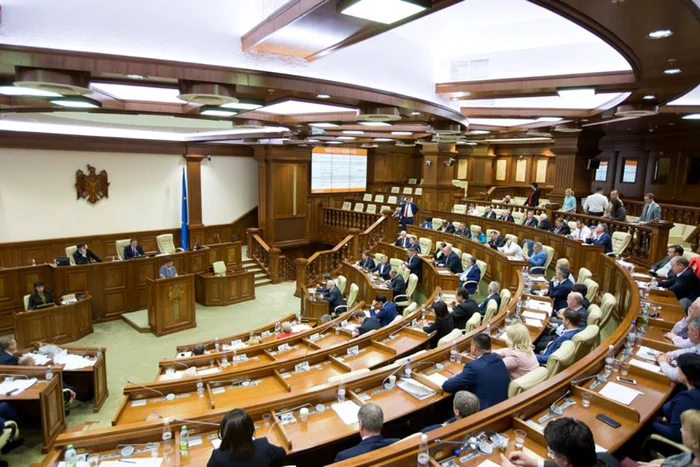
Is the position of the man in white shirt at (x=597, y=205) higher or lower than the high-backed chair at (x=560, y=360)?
higher

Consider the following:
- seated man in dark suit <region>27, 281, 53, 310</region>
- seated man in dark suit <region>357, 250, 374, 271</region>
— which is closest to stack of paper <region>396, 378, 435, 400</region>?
seated man in dark suit <region>357, 250, 374, 271</region>

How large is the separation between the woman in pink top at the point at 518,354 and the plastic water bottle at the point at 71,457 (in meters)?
3.21

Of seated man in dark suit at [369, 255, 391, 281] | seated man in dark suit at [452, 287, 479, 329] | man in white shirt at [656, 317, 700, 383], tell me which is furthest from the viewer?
seated man in dark suit at [369, 255, 391, 281]

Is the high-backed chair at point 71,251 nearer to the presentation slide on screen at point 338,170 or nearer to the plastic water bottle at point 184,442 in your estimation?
the presentation slide on screen at point 338,170

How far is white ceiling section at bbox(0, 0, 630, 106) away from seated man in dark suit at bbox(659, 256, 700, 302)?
2282mm

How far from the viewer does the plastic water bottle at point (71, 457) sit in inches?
107

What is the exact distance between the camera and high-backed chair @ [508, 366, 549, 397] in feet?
10.7

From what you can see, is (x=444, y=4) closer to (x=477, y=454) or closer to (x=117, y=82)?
(x=477, y=454)

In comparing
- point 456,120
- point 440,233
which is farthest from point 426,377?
point 440,233

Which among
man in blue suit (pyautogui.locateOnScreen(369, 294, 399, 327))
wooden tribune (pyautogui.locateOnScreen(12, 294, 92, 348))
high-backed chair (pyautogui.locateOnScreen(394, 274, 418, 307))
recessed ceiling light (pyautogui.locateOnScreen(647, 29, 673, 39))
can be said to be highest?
recessed ceiling light (pyautogui.locateOnScreen(647, 29, 673, 39))

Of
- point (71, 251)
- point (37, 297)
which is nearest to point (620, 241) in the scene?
point (37, 297)

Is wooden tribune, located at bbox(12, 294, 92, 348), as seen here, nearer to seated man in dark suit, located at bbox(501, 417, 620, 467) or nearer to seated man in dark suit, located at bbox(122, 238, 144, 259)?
seated man in dark suit, located at bbox(122, 238, 144, 259)

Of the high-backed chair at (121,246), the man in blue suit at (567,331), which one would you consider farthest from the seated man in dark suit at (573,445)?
the high-backed chair at (121,246)

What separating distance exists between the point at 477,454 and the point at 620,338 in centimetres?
210
